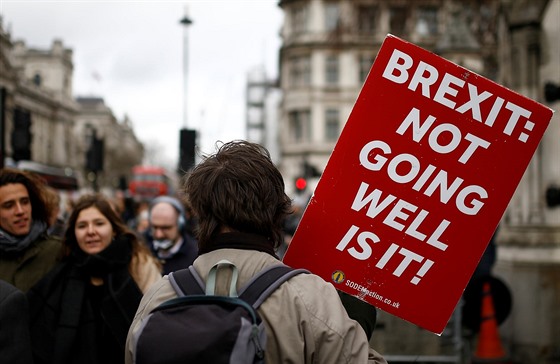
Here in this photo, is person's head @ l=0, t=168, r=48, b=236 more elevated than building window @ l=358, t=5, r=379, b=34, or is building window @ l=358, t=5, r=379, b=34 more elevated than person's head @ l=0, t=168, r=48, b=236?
building window @ l=358, t=5, r=379, b=34

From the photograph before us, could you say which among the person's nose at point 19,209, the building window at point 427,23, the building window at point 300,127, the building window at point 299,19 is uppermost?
the building window at point 299,19

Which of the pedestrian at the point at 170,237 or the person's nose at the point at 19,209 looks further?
the pedestrian at the point at 170,237

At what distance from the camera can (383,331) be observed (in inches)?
274

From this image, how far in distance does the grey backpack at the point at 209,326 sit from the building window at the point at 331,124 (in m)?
51.8

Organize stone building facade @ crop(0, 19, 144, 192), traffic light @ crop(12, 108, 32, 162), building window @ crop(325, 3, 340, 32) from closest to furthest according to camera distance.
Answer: traffic light @ crop(12, 108, 32, 162), building window @ crop(325, 3, 340, 32), stone building facade @ crop(0, 19, 144, 192)

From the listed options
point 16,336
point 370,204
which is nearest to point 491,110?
point 370,204

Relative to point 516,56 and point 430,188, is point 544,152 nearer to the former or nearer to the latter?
point 516,56

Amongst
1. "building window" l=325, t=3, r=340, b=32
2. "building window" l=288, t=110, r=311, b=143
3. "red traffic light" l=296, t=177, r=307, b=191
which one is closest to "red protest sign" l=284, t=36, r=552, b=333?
"red traffic light" l=296, t=177, r=307, b=191

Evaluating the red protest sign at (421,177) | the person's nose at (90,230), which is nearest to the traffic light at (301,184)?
the person's nose at (90,230)

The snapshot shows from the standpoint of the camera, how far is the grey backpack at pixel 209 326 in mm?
2105

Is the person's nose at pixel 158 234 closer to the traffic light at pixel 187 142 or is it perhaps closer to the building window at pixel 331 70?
the traffic light at pixel 187 142

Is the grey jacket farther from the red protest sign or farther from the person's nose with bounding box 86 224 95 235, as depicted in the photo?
the person's nose with bounding box 86 224 95 235

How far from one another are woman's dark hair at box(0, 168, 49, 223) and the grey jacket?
2361mm

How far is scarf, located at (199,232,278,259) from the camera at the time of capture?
2.37m
